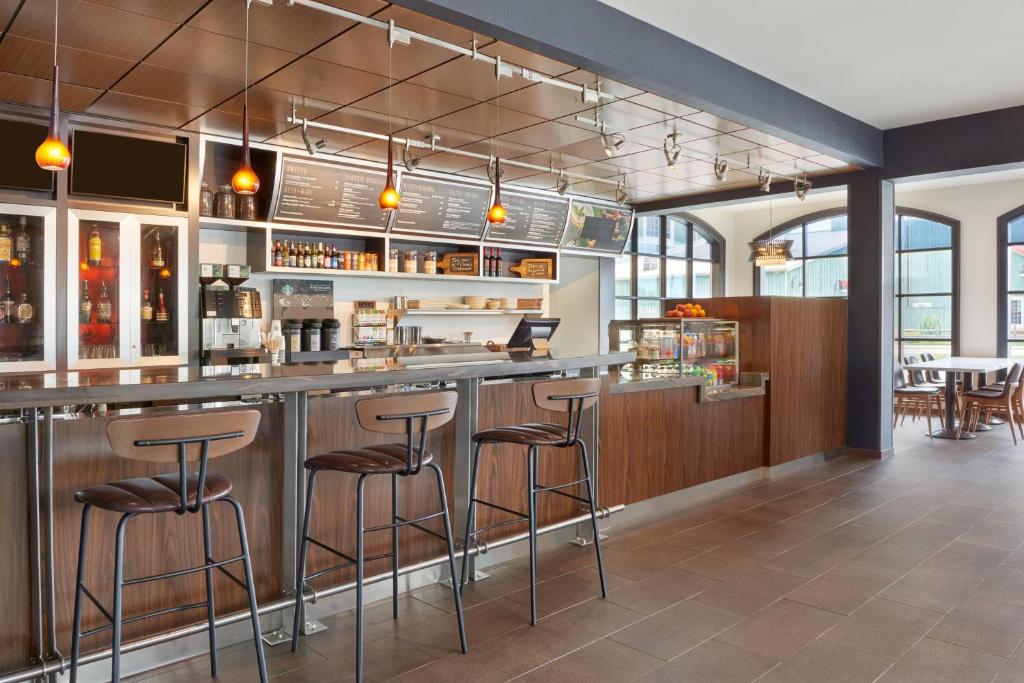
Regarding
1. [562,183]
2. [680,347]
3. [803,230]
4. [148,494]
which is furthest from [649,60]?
[803,230]

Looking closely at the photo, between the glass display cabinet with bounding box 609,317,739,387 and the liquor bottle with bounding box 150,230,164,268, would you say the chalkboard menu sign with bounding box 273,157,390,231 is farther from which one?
the glass display cabinet with bounding box 609,317,739,387

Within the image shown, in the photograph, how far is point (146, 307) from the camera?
5.17 metres

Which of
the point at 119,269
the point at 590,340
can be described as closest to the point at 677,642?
the point at 119,269

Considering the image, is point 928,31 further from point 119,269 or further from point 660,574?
point 119,269

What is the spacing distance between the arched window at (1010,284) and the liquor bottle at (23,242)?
424 inches

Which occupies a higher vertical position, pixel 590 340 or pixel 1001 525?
pixel 590 340

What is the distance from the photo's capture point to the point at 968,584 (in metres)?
3.63

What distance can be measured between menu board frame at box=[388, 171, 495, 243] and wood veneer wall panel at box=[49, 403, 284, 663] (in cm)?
376

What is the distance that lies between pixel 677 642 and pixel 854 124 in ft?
17.0

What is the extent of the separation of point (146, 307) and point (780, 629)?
4452 mm

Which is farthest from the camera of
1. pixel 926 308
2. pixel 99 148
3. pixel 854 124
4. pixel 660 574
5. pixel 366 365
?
pixel 926 308

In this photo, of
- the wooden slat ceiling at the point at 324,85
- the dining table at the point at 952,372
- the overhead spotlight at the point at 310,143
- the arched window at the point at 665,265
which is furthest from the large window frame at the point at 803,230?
the overhead spotlight at the point at 310,143

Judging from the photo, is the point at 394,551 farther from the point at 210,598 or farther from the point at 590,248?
the point at 590,248

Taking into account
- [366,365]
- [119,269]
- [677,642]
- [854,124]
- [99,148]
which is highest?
[854,124]
